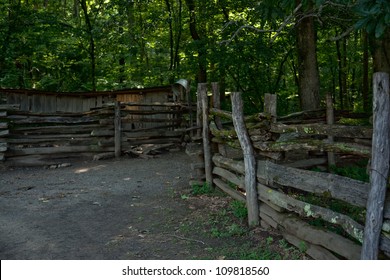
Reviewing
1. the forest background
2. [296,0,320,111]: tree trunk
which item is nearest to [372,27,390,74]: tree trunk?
[296,0,320,111]: tree trunk

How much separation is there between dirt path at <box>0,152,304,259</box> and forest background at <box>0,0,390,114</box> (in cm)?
641

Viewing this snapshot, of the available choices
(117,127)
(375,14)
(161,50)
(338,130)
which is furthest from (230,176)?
(161,50)

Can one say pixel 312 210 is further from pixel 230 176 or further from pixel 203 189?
pixel 203 189

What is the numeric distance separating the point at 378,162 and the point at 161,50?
18380 millimetres

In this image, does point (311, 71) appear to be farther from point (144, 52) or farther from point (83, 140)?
point (144, 52)

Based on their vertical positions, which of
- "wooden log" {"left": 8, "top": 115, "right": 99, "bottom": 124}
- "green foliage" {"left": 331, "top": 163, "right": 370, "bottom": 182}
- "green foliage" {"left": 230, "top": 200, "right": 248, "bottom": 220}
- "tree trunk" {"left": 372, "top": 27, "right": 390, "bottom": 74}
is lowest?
"green foliage" {"left": 230, "top": 200, "right": 248, "bottom": 220}

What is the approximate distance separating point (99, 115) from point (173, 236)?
7.51 metres

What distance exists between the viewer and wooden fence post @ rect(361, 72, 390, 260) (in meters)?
3.08

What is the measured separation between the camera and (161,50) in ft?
67.8

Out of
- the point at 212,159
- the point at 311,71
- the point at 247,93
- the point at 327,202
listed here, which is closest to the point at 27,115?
the point at 212,159

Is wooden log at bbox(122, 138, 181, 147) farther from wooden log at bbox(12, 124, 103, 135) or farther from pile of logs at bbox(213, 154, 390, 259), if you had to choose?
pile of logs at bbox(213, 154, 390, 259)

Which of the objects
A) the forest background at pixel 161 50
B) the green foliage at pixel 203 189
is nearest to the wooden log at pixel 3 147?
the green foliage at pixel 203 189

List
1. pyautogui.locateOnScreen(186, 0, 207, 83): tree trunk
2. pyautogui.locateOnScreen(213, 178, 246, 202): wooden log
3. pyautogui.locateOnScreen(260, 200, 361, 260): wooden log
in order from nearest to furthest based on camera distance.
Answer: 1. pyautogui.locateOnScreen(260, 200, 361, 260): wooden log
2. pyautogui.locateOnScreen(213, 178, 246, 202): wooden log
3. pyautogui.locateOnScreen(186, 0, 207, 83): tree trunk

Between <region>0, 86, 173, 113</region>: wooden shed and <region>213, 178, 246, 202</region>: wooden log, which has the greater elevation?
<region>0, 86, 173, 113</region>: wooden shed
